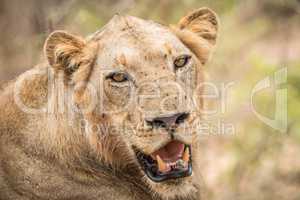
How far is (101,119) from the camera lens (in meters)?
6.34

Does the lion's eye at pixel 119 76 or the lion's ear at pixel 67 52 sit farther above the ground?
the lion's ear at pixel 67 52

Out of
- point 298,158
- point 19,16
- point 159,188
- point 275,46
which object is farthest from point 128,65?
point 275,46

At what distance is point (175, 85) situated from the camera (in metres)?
6.14

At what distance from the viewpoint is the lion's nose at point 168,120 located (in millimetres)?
5742

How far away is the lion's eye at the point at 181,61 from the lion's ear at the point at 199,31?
0.29m

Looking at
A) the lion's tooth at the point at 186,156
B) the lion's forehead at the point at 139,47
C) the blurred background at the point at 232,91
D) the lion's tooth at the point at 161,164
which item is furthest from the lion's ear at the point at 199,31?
the blurred background at the point at 232,91

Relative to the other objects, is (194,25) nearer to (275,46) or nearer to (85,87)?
(85,87)

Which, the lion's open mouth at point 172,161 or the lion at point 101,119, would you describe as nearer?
the lion's open mouth at point 172,161

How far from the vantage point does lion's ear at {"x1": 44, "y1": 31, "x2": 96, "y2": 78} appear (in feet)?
20.9

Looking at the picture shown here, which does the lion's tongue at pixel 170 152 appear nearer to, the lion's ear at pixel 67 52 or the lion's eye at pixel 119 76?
the lion's eye at pixel 119 76

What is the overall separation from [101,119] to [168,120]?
77 cm

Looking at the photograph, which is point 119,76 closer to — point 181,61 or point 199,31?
point 181,61

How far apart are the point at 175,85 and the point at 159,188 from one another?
763mm

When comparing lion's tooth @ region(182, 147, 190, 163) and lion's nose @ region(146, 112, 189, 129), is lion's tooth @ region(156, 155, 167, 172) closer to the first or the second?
lion's tooth @ region(182, 147, 190, 163)
